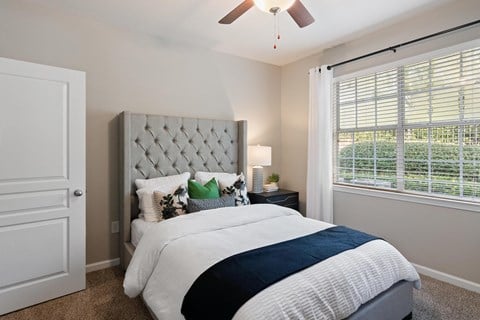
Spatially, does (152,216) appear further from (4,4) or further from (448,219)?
(448,219)

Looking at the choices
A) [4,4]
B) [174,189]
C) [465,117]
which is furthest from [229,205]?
[4,4]

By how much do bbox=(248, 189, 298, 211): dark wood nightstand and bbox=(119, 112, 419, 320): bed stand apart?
0.38m

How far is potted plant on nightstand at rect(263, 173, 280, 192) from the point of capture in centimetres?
385

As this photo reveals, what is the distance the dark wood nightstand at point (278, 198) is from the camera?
11.4 ft

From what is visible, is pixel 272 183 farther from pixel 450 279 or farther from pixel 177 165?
pixel 450 279

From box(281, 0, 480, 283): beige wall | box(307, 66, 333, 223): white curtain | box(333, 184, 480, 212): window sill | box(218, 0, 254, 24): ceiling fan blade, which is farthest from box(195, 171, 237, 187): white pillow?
box(218, 0, 254, 24): ceiling fan blade

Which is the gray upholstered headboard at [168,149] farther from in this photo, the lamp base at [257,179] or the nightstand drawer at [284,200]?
the nightstand drawer at [284,200]

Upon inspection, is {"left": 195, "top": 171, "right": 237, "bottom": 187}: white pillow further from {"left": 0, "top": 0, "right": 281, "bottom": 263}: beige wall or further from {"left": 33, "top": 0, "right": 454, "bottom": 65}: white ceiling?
{"left": 33, "top": 0, "right": 454, "bottom": 65}: white ceiling

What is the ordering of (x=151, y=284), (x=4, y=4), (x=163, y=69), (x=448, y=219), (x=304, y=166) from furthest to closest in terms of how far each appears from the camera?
(x=304, y=166) < (x=163, y=69) < (x=448, y=219) < (x=4, y=4) < (x=151, y=284)

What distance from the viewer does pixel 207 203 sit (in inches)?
104

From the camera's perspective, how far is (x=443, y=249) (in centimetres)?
259

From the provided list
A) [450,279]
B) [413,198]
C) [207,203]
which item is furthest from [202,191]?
[450,279]

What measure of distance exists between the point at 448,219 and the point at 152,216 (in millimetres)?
2829

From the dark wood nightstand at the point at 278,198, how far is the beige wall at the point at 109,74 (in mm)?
1168
